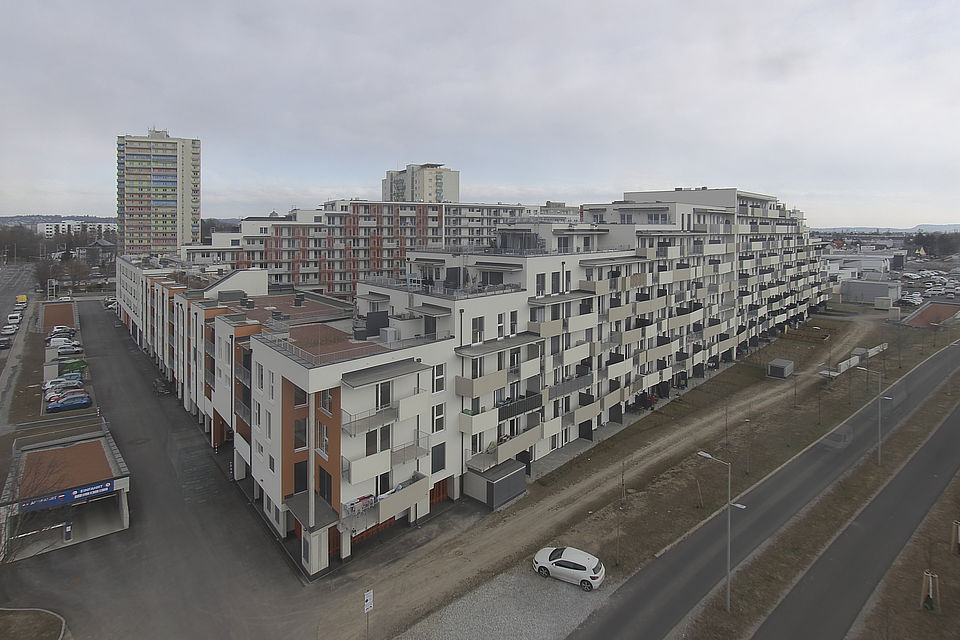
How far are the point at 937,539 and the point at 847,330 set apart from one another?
6377 cm

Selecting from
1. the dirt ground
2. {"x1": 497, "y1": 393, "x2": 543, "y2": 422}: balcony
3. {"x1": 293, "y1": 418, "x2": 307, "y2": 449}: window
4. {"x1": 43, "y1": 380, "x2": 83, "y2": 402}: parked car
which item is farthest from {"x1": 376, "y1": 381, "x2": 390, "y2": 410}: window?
{"x1": 43, "y1": 380, "x2": 83, "y2": 402}: parked car

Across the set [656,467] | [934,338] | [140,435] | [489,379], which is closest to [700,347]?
[656,467]

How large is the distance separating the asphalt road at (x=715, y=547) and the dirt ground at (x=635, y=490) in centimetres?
96

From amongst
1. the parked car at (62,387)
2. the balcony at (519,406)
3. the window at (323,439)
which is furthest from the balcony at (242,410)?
the parked car at (62,387)

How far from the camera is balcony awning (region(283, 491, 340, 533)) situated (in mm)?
25203

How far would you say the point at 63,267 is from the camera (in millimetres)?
117812

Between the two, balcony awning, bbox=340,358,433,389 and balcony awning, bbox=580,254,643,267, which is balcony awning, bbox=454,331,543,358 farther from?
balcony awning, bbox=580,254,643,267

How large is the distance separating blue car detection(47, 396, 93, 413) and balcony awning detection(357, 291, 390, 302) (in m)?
27.3

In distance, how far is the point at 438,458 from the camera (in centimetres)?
3105

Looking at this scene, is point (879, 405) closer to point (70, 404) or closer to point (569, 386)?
point (569, 386)

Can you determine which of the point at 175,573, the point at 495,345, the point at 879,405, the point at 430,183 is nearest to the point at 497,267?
the point at 495,345

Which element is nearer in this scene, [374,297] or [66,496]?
[66,496]

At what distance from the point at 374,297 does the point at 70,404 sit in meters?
29.7

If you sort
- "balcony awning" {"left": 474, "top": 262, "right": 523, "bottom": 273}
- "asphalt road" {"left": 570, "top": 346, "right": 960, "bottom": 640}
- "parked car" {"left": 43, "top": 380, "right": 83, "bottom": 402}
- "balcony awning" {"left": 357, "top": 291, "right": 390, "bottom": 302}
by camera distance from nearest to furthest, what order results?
"asphalt road" {"left": 570, "top": 346, "right": 960, "bottom": 640}, "balcony awning" {"left": 474, "top": 262, "right": 523, "bottom": 273}, "balcony awning" {"left": 357, "top": 291, "right": 390, "bottom": 302}, "parked car" {"left": 43, "top": 380, "right": 83, "bottom": 402}
